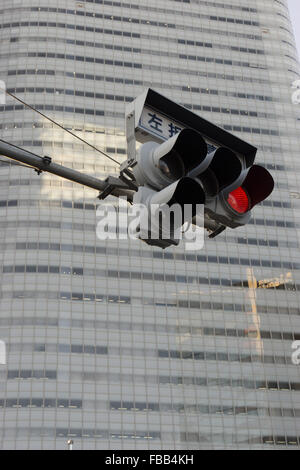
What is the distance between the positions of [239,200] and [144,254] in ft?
309

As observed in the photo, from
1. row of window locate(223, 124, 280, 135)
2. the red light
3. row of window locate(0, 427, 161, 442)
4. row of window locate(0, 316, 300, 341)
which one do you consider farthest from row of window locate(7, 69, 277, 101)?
the red light

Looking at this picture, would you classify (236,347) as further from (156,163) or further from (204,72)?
(156,163)

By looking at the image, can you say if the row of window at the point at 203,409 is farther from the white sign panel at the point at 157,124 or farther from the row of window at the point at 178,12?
the white sign panel at the point at 157,124

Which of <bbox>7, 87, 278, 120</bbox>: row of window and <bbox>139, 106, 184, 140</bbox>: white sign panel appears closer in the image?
<bbox>139, 106, 184, 140</bbox>: white sign panel

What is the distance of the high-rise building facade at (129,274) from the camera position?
8831cm

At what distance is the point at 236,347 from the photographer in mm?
96500

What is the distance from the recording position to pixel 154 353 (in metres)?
92.2

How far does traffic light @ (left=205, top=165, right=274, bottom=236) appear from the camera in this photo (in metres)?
5.41

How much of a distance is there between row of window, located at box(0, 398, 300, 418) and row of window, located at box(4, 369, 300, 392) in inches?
110

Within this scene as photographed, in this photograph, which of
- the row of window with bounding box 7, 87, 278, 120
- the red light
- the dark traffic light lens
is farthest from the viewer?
the row of window with bounding box 7, 87, 278, 120

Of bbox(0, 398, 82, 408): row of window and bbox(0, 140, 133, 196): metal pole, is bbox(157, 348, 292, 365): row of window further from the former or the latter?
bbox(0, 140, 133, 196): metal pole

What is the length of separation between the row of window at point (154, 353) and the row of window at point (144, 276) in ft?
13.8

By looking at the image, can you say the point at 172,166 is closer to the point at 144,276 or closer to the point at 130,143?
the point at 130,143
